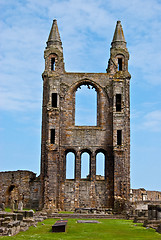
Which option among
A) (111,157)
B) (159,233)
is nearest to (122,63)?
(111,157)

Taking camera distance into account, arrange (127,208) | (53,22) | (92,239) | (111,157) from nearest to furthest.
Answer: (92,239) < (127,208) < (111,157) < (53,22)

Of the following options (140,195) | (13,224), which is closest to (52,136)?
(140,195)

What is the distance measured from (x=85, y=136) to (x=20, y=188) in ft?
23.0

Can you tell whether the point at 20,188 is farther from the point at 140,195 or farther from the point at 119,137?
the point at 140,195

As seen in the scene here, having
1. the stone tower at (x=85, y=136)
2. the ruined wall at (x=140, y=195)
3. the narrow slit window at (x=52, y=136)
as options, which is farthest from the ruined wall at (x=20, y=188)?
the ruined wall at (x=140, y=195)

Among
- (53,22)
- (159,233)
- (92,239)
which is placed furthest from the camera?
(53,22)

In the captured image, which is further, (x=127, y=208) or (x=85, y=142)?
(x=85, y=142)

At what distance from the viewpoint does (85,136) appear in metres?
32.8

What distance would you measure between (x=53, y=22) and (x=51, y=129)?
958 cm

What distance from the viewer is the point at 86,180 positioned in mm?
32375

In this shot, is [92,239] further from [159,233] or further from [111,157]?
[111,157]

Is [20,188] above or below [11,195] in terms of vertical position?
above

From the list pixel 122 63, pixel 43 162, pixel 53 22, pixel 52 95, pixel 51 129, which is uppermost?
pixel 53 22

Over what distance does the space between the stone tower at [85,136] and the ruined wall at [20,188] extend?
2780 millimetres
